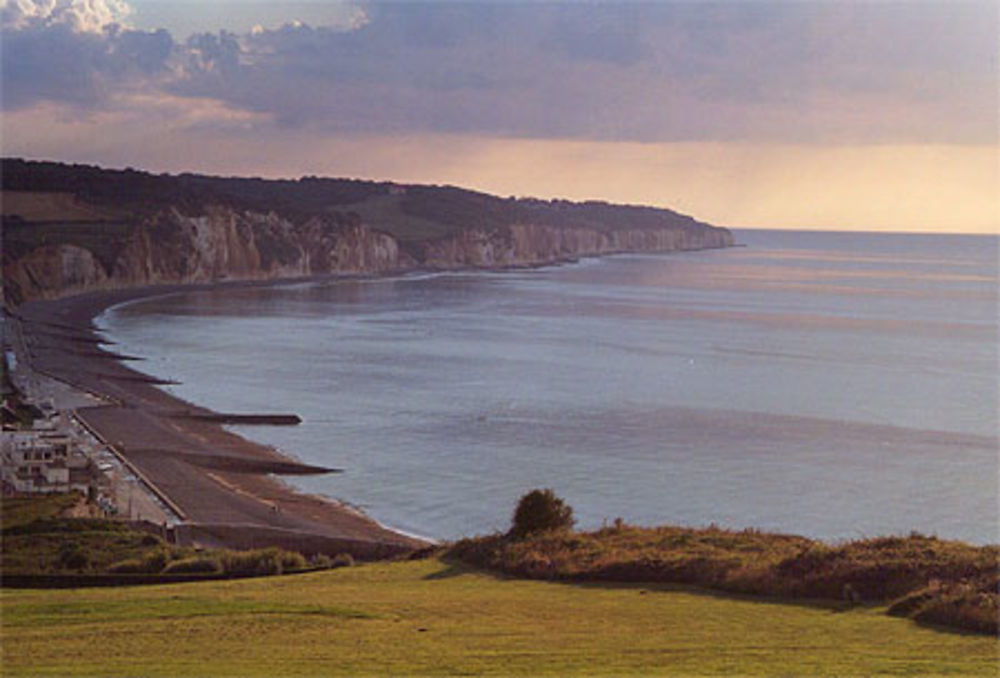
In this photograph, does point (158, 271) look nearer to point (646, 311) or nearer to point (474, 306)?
point (474, 306)

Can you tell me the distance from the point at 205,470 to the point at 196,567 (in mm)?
18554

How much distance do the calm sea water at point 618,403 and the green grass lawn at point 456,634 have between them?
15.2 meters

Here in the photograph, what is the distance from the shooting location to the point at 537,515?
1997 centimetres

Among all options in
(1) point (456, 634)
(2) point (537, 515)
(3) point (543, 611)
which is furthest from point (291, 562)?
(1) point (456, 634)

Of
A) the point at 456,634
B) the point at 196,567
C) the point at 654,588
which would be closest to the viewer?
the point at 456,634

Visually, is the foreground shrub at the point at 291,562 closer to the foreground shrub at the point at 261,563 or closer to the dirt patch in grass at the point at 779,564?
the foreground shrub at the point at 261,563

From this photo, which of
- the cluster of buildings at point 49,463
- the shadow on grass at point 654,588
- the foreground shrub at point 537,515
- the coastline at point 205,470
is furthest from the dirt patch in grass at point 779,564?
the cluster of buildings at point 49,463

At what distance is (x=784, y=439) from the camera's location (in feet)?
148

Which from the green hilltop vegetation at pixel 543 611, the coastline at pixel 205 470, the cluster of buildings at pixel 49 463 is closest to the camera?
the green hilltop vegetation at pixel 543 611

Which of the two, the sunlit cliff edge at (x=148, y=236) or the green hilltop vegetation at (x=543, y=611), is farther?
the sunlit cliff edge at (x=148, y=236)

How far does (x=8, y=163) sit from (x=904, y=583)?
155771 mm

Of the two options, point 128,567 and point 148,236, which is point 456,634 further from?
point 148,236

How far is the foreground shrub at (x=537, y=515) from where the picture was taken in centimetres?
1992

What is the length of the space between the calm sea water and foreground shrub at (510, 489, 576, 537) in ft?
32.6
